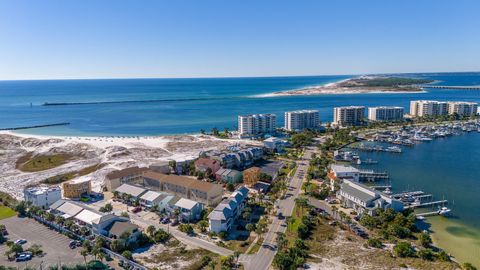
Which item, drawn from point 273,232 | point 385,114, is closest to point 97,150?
point 273,232

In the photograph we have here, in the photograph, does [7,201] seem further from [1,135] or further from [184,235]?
[1,135]

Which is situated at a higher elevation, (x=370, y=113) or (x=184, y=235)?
(x=370, y=113)

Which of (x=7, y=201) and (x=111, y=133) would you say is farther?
(x=111, y=133)

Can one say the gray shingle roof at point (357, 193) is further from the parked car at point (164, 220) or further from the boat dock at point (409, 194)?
the parked car at point (164, 220)

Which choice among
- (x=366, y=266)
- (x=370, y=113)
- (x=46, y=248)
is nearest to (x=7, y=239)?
(x=46, y=248)

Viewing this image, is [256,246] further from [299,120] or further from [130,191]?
[299,120]

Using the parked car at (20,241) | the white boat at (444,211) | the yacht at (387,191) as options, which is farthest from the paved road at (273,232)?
the parked car at (20,241)

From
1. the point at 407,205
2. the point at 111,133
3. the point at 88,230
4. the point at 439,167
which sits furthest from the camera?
the point at 111,133

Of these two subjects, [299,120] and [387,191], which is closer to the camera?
[387,191]
